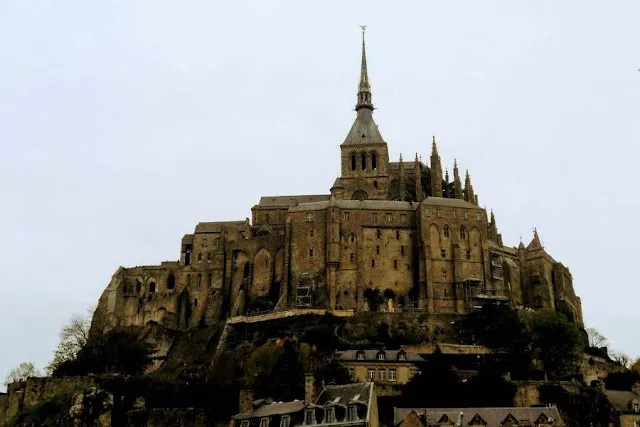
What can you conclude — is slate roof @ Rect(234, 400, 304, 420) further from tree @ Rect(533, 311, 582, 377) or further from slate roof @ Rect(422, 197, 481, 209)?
slate roof @ Rect(422, 197, 481, 209)

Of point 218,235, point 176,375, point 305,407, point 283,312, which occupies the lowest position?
point 305,407

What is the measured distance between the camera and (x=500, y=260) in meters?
101

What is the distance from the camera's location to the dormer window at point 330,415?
5128 cm

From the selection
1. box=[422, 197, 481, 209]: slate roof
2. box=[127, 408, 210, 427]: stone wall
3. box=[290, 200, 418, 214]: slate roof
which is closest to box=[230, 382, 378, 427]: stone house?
box=[127, 408, 210, 427]: stone wall

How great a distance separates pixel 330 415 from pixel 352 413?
5.10 feet

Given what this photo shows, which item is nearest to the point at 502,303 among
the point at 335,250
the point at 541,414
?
the point at 335,250

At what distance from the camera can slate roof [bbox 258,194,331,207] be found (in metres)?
116

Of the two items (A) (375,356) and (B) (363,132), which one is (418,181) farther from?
(A) (375,356)

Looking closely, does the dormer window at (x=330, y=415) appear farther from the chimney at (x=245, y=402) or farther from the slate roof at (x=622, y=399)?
the slate roof at (x=622, y=399)

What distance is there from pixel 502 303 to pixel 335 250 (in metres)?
20.5

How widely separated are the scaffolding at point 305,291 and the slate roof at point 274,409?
39.5 m

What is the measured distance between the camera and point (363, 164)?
11625 cm

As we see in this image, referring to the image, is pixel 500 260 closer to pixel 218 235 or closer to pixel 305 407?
pixel 218 235

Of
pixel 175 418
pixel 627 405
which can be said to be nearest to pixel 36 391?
pixel 175 418
